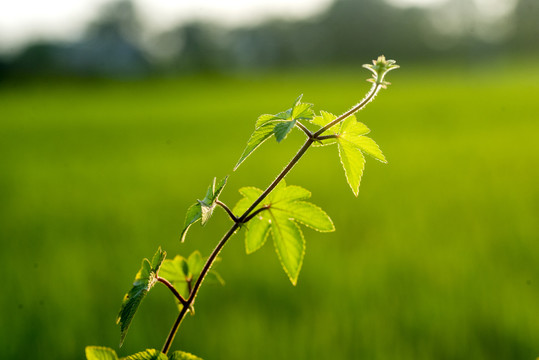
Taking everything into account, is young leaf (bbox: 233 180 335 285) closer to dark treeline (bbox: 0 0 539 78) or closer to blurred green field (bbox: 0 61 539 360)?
blurred green field (bbox: 0 61 539 360)

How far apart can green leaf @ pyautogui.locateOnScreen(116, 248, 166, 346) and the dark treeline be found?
106 feet

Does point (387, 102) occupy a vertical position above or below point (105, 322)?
above

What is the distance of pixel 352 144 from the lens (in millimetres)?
494

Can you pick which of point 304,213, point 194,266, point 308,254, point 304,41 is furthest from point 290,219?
point 304,41

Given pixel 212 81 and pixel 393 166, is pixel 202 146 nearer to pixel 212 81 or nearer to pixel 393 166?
pixel 393 166

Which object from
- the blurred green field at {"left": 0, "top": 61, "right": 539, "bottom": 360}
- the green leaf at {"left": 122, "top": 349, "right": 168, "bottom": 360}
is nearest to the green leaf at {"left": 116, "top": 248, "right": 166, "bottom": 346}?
the green leaf at {"left": 122, "top": 349, "right": 168, "bottom": 360}

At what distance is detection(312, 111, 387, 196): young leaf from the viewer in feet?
1.60

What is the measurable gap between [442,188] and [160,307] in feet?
10.4

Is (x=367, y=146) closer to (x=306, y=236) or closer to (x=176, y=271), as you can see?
(x=176, y=271)

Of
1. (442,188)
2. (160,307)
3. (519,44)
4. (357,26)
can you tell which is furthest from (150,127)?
(519,44)

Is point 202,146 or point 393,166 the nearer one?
point 393,166

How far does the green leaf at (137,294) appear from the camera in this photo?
1.33ft

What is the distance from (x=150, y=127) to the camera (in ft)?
36.6

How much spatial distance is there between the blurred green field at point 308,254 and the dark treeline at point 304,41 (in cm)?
2647
